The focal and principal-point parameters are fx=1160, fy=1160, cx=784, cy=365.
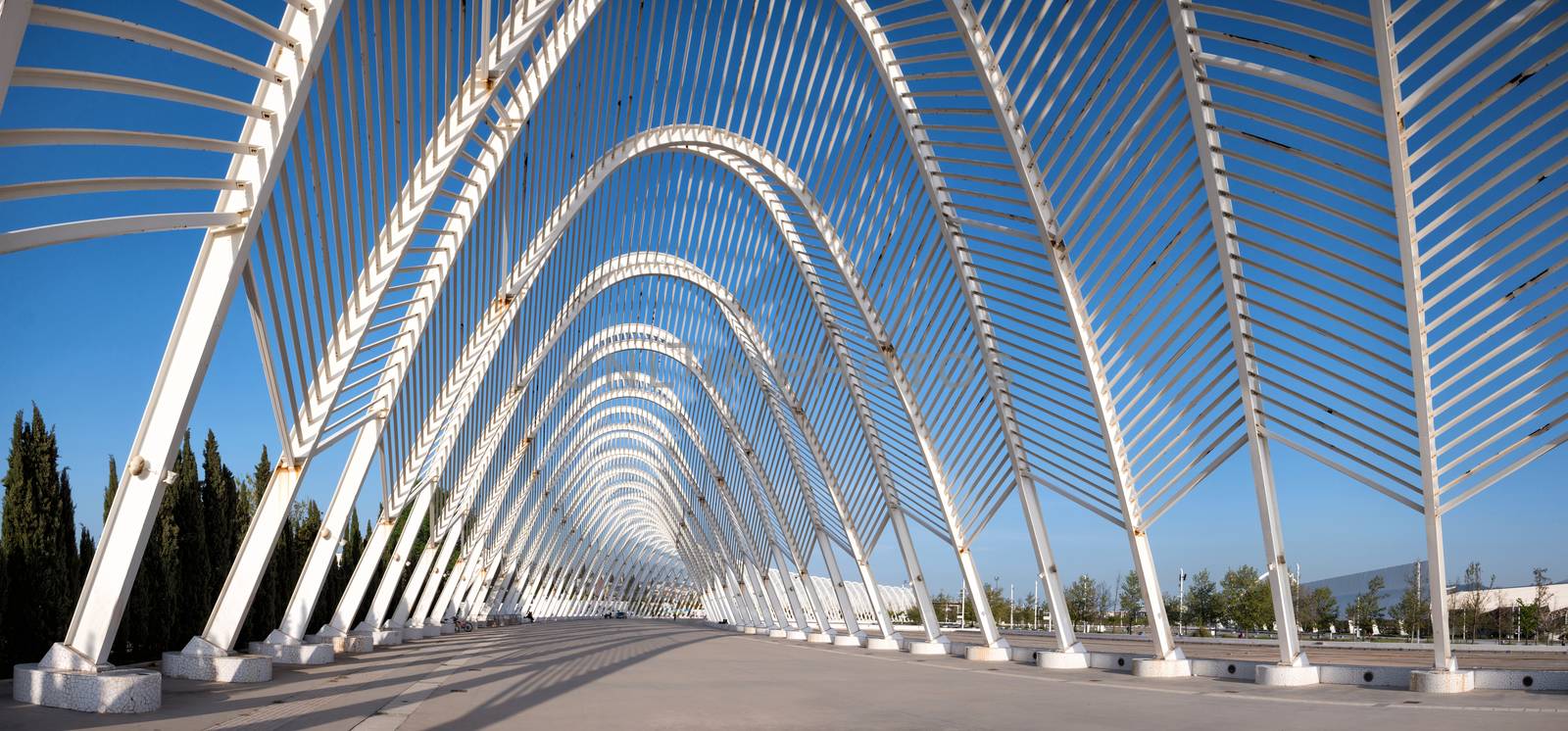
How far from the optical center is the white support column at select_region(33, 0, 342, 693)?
846cm

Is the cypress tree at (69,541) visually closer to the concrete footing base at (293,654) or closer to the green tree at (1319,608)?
the concrete footing base at (293,654)

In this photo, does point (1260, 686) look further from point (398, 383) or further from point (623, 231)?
point (623, 231)

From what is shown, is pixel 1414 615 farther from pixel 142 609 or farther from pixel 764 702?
pixel 142 609

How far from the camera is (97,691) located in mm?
8609

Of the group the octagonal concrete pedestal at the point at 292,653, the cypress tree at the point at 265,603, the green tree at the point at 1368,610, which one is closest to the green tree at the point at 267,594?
the cypress tree at the point at 265,603

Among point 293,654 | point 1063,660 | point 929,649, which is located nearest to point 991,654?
point 1063,660

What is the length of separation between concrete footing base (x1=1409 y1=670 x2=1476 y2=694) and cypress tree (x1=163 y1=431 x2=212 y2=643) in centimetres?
1787

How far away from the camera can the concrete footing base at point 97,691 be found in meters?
8.61

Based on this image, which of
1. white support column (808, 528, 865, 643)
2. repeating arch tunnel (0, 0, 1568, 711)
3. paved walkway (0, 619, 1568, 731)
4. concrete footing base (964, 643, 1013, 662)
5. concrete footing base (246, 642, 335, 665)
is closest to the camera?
paved walkway (0, 619, 1568, 731)

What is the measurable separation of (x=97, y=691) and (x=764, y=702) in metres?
5.63

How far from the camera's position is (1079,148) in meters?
14.8

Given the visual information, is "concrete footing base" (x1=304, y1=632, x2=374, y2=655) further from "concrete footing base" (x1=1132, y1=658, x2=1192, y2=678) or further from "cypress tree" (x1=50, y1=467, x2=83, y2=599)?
"concrete footing base" (x1=1132, y1=658, x2=1192, y2=678)

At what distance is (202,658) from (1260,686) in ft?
39.8

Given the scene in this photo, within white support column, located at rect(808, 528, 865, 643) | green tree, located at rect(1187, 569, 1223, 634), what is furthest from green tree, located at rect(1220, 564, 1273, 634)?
white support column, located at rect(808, 528, 865, 643)
